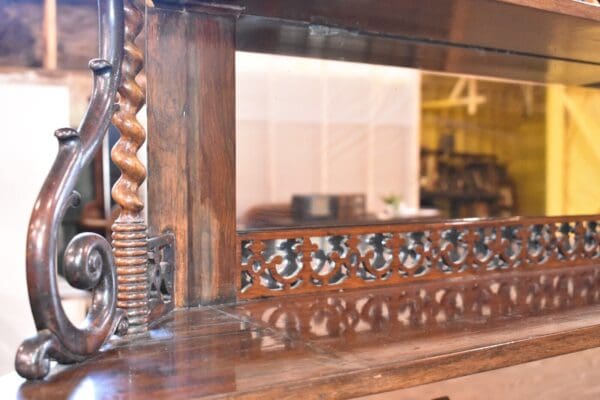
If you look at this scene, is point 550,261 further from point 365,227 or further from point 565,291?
point 365,227

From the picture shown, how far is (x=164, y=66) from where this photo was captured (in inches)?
31.4

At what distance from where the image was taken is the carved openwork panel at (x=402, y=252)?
2.87 feet

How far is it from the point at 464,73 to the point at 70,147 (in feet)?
3.28

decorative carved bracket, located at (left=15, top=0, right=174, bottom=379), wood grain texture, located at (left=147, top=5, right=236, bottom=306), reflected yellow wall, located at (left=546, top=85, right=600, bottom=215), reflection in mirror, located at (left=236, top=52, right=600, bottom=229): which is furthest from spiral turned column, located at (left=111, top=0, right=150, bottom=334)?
reflected yellow wall, located at (left=546, top=85, right=600, bottom=215)

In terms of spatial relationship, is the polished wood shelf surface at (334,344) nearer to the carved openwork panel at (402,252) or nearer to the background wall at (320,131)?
the carved openwork panel at (402,252)

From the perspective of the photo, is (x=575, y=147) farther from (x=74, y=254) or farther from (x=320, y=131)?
(x=74, y=254)

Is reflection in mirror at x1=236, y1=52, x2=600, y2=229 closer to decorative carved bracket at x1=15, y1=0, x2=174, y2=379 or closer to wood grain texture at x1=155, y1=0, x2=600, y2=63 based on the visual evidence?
wood grain texture at x1=155, y1=0, x2=600, y2=63

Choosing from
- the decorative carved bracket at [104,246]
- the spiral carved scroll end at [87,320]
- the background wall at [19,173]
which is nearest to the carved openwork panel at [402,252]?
the decorative carved bracket at [104,246]

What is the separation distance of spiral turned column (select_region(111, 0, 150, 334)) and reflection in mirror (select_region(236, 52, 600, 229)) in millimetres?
302

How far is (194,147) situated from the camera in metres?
0.81

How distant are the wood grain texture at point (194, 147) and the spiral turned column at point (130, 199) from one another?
0.11m

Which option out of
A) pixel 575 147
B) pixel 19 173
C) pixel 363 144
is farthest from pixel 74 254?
pixel 363 144

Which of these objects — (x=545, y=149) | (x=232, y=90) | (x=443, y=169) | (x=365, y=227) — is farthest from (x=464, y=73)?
(x=443, y=169)

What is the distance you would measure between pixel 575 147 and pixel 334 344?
1357 millimetres
